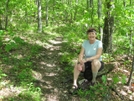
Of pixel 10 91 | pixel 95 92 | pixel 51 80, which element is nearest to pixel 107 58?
pixel 95 92

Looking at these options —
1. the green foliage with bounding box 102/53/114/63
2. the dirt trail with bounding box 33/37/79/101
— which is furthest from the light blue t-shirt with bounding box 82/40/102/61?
the green foliage with bounding box 102/53/114/63

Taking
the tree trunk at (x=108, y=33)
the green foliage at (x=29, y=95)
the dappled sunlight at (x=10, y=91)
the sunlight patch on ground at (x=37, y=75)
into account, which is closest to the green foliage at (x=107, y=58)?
the tree trunk at (x=108, y=33)

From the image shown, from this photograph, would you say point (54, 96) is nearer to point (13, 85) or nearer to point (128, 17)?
point (13, 85)

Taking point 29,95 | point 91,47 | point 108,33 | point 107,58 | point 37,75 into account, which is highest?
point 108,33

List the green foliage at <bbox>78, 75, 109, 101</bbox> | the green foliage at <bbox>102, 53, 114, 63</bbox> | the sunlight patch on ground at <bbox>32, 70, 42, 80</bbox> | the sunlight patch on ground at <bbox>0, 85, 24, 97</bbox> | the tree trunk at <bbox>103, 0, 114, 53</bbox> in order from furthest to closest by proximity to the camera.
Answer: the tree trunk at <bbox>103, 0, 114, 53</bbox> → the green foliage at <bbox>102, 53, 114, 63</bbox> → the sunlight patch on ground at <bbox>32, 70, 42, 80</bbox> → the green foliage at <bbox>78, 75, 109, 101</bbox> → the sunlight patch on ground at <bbox>0, 85, 24, 97</bbox>

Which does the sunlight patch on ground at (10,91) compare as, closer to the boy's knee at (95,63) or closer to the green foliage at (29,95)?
the green foliage at (29,95)

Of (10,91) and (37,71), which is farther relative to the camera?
(37,71)

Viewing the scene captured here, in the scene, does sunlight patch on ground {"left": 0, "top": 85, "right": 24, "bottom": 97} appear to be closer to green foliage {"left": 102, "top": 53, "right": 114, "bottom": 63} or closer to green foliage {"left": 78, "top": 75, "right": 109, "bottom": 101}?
Answer: green foliage {"left": 78, "top": 75, "right": 109, "bottom": 101}

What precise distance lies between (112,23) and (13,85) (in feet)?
18.2

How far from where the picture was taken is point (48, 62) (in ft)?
27.7

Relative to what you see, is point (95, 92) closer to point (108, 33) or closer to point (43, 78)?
point (43, 78)

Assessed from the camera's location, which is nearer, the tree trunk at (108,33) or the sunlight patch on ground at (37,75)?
the sunlight patch on ground at (37,75)

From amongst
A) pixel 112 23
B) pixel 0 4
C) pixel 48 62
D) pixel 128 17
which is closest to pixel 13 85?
pixel 48 62

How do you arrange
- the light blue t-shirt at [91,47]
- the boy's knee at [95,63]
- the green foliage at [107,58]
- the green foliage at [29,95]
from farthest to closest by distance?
1. the green foliage at [107,58]
2. the light blue t-shirt at [91,47]
3. the boy's knee at [95,63]
4. the green foliage at [29,95]
